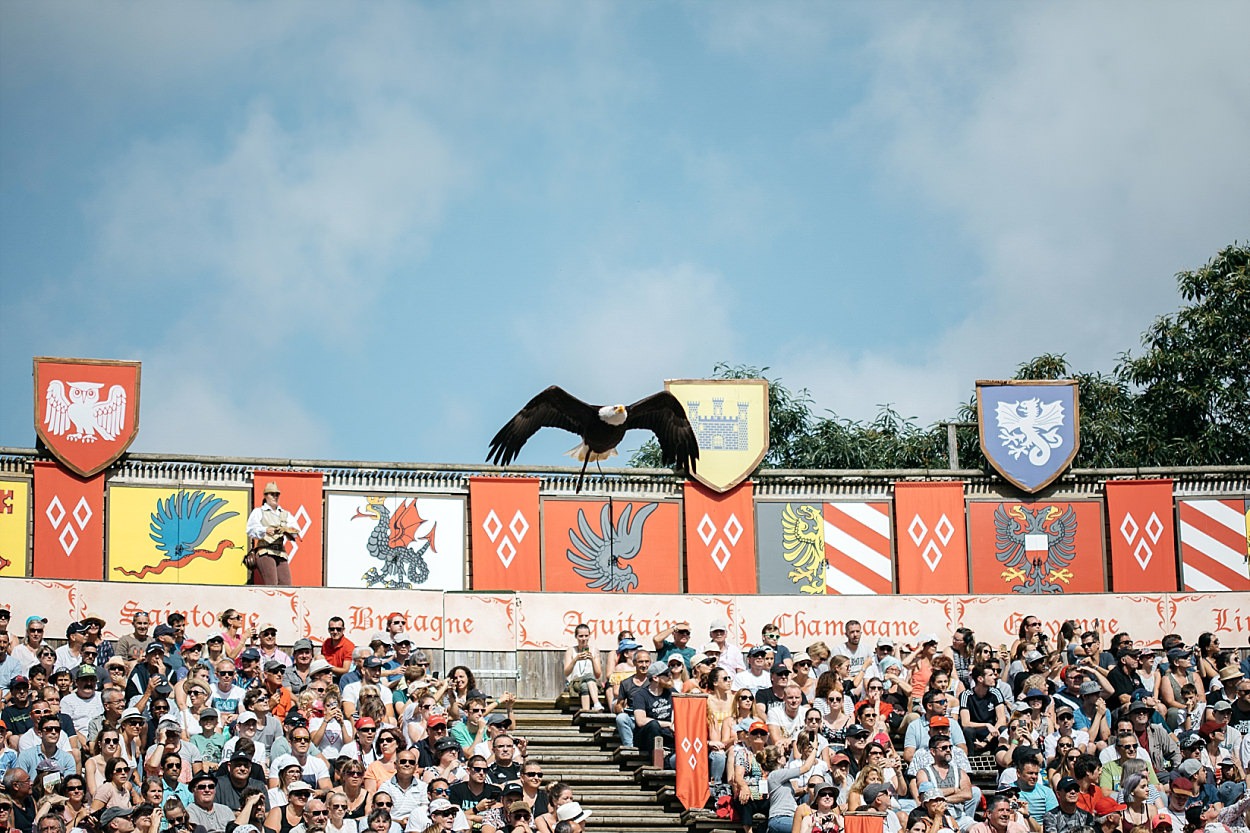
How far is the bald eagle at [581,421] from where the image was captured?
26.5m

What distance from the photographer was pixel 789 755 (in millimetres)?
17969

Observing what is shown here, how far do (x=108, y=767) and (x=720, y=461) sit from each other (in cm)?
Result: 1327

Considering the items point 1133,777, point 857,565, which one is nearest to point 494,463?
point 857,565

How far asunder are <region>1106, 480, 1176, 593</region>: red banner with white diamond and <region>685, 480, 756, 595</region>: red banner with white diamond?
5.36m

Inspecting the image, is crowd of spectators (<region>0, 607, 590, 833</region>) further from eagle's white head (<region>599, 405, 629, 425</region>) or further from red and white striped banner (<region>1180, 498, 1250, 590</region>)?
red and white striped banner (<region>1180, 498, 1250, 590</region>)

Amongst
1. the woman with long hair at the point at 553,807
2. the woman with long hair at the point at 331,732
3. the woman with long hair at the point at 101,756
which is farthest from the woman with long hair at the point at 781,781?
the woman with long hair at the point at 101,756

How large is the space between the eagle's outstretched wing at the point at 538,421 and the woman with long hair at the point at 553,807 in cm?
1035

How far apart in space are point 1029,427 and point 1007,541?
1.78m

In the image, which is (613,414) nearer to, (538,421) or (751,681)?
(538,421)

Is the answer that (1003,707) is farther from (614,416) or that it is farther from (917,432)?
(917,432)

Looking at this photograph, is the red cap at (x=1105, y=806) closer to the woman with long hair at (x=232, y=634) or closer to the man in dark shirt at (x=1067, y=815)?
the man in dark shirt at (x=1067, y=815)

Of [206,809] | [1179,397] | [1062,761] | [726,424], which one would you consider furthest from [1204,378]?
[206,809]

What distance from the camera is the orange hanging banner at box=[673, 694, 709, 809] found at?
18469 millimetres

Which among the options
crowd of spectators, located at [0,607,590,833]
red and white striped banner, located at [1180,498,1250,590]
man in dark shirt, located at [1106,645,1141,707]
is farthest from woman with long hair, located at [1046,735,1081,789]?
red and white striped banner, located at [1180,498,1250,590]
